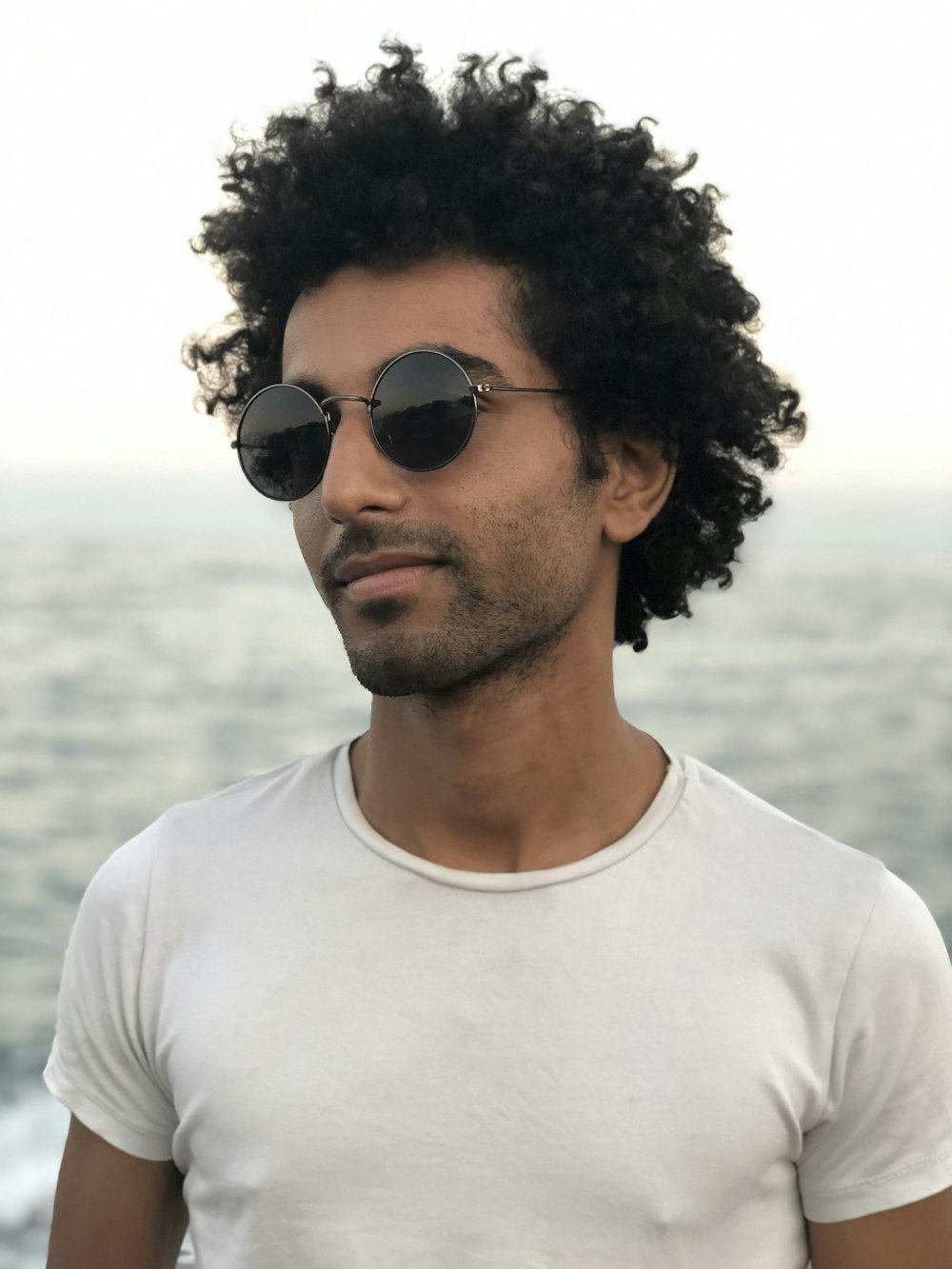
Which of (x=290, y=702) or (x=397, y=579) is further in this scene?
(x=290, y=702)

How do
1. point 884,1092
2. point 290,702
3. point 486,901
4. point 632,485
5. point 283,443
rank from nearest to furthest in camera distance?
point 884,1092 → point 486,901 → point 283,443 → point 632,485 → point 290,702

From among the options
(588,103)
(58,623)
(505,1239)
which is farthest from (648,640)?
(58,623)

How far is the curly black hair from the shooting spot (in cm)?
214

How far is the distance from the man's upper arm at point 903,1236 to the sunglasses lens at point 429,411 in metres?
1.15

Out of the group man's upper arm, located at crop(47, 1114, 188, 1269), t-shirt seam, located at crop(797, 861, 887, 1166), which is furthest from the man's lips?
man's upper arm, located at crop(47, 1114, 188, 1269)

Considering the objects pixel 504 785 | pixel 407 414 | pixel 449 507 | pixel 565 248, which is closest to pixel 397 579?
pixel 449 507

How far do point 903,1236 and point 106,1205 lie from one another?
1100 millimetres

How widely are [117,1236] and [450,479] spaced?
1.17 m

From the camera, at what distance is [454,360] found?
199cm

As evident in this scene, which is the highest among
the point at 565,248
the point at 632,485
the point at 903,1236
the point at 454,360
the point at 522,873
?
the point at 565,248

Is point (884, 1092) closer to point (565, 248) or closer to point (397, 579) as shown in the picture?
point (397, 579)

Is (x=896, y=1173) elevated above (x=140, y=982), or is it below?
below

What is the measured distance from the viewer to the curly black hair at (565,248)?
84.3 inches

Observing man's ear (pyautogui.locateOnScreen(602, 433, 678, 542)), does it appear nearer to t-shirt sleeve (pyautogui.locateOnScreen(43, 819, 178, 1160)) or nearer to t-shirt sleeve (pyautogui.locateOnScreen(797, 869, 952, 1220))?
t-shirt sleeve (pyautogui.locateOnScreen(797, 869, 952, 1220))
